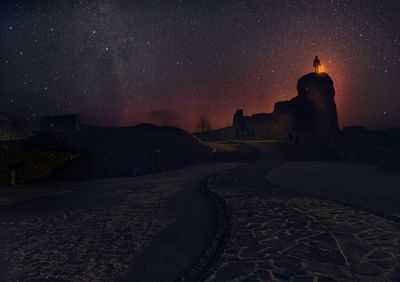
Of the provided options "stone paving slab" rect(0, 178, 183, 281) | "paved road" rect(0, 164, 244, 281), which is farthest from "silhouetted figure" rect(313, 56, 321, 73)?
"stone paving slab" rect(0, 178, 183, 281)

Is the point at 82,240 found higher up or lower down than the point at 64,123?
lower down

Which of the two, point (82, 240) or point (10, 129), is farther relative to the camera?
point (10, 129)

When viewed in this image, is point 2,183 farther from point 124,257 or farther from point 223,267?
point 223,267

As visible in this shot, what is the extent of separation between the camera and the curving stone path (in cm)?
422

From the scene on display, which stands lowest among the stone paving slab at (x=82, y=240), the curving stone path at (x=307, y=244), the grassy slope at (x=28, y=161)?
the stone paving slab at (x=82, y=240)

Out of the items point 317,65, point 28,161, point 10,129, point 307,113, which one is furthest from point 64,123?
point 317,65

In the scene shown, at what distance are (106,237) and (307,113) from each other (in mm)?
45407

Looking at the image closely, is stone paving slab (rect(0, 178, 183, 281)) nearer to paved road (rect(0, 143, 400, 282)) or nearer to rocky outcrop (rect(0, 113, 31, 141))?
paved road (rect(0, 143, 400, 282))

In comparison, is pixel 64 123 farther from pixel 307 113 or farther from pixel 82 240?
pixel 82 240

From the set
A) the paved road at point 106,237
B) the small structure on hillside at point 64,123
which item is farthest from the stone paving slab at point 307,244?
the small structure on hillside at point 64,123

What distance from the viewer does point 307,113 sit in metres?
47.3

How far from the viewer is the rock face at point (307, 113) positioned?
1859 inches

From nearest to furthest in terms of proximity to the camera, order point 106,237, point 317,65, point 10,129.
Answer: point 106,237 → point 10,129 → point 317,65

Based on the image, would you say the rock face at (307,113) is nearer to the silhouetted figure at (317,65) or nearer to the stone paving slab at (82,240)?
the silhouetted figure at (317,65)
